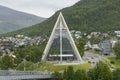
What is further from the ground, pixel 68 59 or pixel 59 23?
pixel 59 23

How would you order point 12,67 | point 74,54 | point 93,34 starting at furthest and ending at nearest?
point 93,34
point 74,54
point 12,67

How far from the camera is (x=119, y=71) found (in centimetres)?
7650

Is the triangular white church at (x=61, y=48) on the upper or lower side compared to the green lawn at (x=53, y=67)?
upper

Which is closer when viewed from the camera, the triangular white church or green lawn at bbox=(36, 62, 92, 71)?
green lawn at bbox=(36, 62, 92, 71)

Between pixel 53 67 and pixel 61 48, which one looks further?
pixel 61 48

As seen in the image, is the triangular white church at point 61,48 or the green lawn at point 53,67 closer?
the green lawn at point 53,67

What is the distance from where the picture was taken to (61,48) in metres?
101

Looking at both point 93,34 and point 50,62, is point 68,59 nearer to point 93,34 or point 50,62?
point 50,62

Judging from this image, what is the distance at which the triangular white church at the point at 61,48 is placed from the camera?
10081cm

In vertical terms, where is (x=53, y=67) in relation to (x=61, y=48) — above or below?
below

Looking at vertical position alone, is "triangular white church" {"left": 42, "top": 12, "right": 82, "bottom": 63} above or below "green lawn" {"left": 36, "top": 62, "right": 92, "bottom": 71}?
above

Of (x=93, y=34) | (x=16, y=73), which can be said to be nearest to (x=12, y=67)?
(x=16, y=73)

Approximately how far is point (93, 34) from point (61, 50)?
3767 inches

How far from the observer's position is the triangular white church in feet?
331
